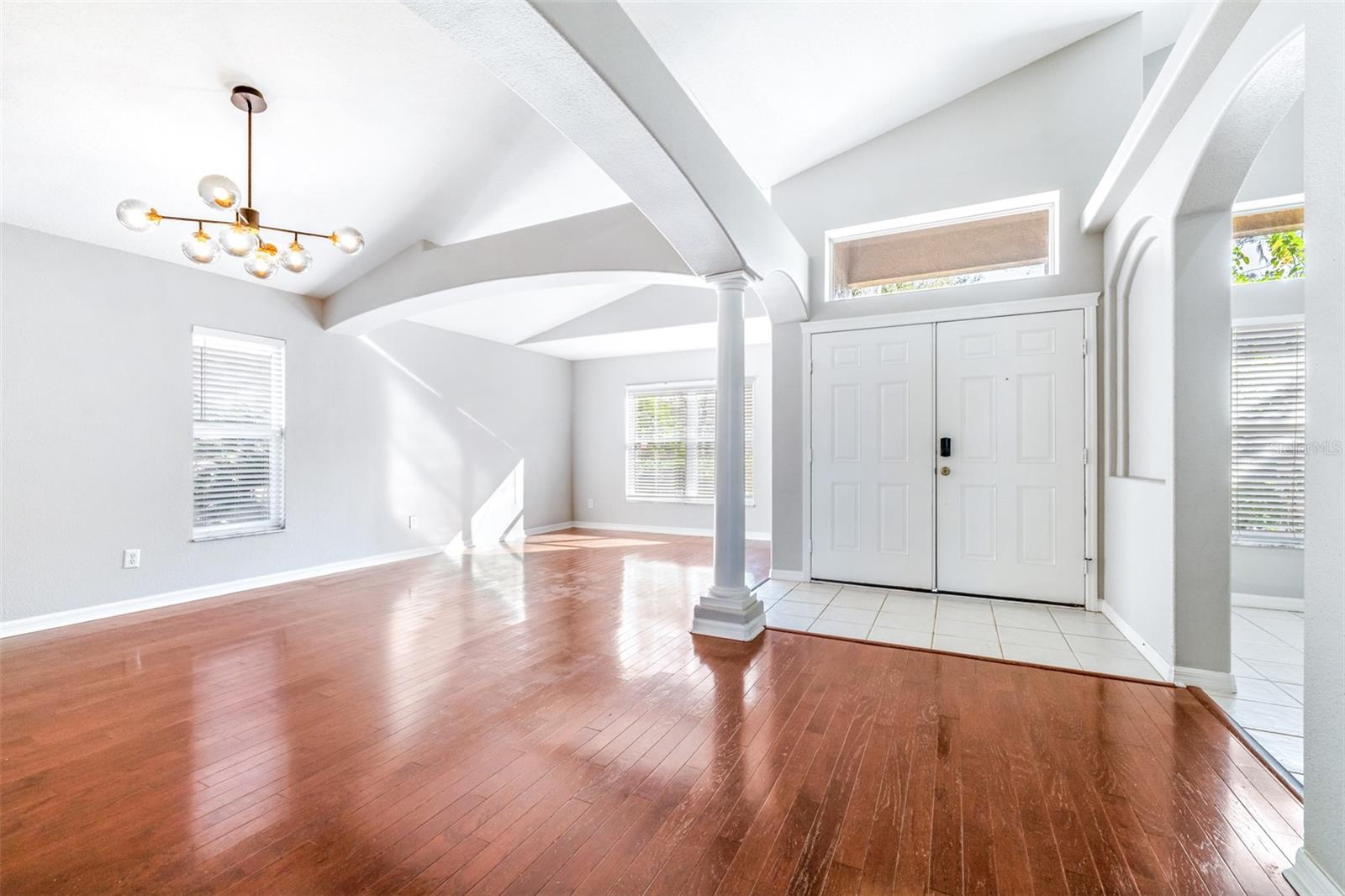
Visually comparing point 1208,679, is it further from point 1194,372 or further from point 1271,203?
point 1271,203

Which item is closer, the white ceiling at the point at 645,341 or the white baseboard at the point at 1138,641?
the white baseboard at the point at 1138,641

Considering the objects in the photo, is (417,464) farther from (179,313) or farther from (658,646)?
(658,646)

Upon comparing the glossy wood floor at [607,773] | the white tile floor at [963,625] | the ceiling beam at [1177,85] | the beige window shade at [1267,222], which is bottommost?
the glossy wood floor at [607,773]

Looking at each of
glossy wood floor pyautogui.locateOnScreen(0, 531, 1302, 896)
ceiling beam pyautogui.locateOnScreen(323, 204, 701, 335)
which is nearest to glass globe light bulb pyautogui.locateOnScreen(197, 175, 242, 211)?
ceiling beam pyautogui.locateOnScreen(323, 204, 701, 335)

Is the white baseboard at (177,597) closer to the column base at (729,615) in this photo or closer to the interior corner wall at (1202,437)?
the column base at (729,615)

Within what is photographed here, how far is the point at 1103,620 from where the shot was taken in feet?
12.3

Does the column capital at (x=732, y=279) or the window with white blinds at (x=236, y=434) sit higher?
the column capital at (x=732, y=279)

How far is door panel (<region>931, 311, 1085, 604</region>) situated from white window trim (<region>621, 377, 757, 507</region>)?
10.7 feet

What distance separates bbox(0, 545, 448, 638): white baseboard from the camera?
3.71 m

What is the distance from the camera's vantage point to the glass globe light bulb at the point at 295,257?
3123mm

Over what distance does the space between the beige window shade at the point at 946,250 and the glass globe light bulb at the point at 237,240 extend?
13.2 feet

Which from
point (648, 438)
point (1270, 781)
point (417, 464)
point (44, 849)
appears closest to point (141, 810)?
point (44, 849)

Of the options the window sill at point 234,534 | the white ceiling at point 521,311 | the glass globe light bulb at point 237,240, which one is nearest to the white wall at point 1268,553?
the white ceiling at point 521,311

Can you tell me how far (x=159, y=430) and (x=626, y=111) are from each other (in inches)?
171
